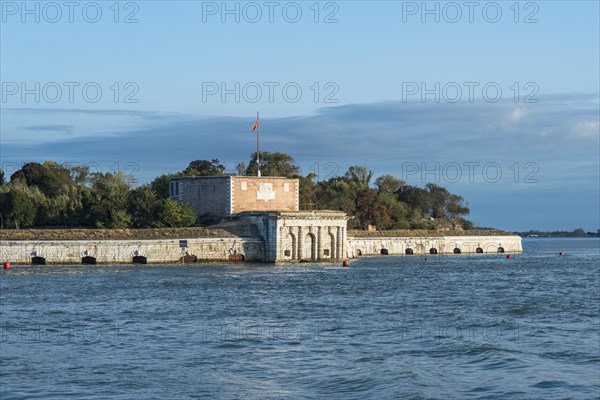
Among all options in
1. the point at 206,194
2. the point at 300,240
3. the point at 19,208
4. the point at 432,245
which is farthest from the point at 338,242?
the point at 19,208

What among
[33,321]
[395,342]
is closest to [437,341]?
[395,342]

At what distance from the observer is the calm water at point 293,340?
2159cm

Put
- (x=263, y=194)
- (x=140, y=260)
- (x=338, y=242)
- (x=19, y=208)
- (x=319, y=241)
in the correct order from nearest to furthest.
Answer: (x=140, y=260)
(x=319, y=241)
(x=19, y=208)
(x=338, y=242)
(x=263, y=194)

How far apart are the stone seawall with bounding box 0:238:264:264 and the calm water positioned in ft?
45.5

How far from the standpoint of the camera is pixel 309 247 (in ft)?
258

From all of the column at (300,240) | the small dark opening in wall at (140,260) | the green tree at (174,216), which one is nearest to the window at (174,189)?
the green tree at (174,216)

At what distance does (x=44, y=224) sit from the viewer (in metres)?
81.2

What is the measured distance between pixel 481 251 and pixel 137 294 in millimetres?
75410

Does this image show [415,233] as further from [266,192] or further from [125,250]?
[125,250]

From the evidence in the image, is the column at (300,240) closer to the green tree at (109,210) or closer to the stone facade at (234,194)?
the stone facade at (234,194)

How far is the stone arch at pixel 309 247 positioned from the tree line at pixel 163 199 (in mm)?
9653

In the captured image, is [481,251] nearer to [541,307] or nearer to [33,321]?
[541,307]

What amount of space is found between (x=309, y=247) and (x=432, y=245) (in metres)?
28.6

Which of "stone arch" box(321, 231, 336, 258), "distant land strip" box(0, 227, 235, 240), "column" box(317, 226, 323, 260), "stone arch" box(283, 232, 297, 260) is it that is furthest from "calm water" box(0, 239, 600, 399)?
"stone arch" box(321, 231, 336, 258)
